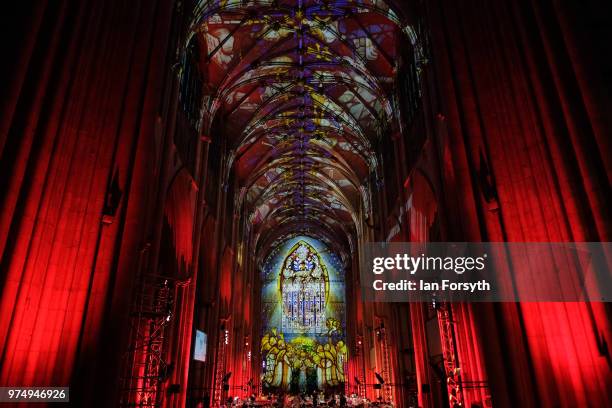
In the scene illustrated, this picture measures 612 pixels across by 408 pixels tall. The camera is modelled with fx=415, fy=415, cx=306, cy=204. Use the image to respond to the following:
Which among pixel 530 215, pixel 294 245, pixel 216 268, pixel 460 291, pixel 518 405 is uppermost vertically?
pixel 294 245

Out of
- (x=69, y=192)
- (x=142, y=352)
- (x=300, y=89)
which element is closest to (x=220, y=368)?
(x=142, y=352)

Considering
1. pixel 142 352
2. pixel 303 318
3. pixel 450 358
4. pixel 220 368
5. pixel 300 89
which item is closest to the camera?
pixel 142 352

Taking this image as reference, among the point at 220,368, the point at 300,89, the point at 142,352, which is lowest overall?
the point at 220,368

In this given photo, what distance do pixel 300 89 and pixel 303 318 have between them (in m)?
22.1

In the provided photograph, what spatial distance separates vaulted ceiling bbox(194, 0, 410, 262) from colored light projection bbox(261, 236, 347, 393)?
922 centimetres

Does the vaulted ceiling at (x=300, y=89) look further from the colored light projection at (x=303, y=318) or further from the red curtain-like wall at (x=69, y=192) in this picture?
the colored light projection at (x=303, y=318)

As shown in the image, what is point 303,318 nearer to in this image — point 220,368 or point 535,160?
point 220,368

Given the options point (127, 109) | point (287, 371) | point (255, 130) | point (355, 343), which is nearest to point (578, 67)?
point (127, 109)

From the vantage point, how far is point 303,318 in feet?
119

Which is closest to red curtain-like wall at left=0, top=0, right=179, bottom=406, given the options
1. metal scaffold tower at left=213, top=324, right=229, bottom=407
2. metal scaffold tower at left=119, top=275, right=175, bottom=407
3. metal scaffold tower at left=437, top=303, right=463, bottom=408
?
metal scaffold tower at left=119, top=275, right=175, bottom=407

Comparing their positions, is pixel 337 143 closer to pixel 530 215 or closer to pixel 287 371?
pixel 530 215

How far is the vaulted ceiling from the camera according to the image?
15.9 metres

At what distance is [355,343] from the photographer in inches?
1270

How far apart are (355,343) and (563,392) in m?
27.3
